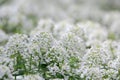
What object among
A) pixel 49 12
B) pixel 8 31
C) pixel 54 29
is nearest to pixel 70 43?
pixel 54 29

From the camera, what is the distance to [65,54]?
11.4 ft

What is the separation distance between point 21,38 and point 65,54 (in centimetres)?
36

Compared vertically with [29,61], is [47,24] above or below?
above

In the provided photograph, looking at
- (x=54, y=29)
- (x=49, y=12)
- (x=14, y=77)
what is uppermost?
(x=49, y=12)

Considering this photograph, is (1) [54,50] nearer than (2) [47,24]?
Answer: Yes

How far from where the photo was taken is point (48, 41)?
11.5 ft

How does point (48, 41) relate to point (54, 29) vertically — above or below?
below

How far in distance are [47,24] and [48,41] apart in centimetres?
205

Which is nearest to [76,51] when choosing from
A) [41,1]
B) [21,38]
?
[21,38]

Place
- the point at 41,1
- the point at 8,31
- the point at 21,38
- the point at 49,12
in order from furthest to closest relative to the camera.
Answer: the point at 41,1
the point at 49,12
the point at 8,31
the point at 21,38

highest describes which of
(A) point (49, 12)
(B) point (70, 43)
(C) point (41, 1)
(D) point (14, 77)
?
(C) point (41, 1)

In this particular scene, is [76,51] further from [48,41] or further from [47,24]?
[47,24]

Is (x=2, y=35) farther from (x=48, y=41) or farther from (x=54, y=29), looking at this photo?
(x=48, y=41)

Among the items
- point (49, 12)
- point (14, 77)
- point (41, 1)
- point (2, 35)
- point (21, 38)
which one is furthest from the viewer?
point (41, 1)
